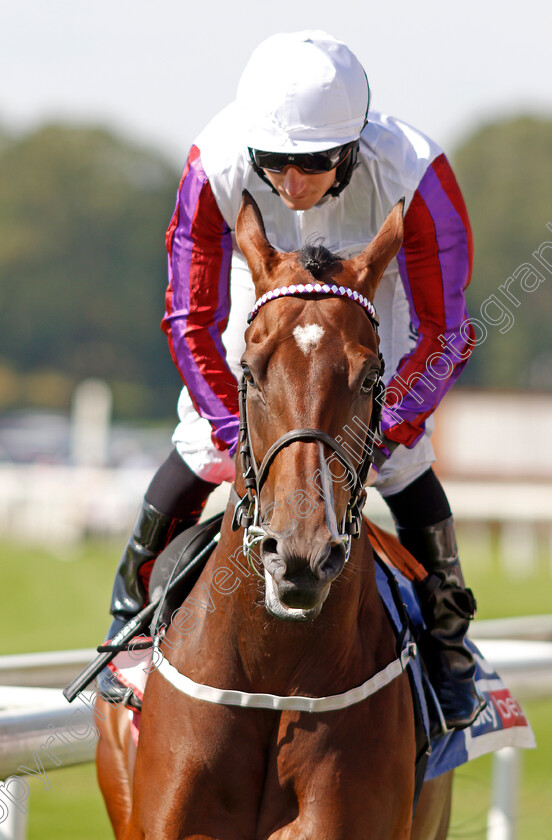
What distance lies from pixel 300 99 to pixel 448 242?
2.02ft

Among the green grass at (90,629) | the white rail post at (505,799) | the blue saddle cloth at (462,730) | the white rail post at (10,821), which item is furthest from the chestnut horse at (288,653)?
the green grass at (90,629)

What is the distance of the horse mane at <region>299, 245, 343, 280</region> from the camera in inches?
110

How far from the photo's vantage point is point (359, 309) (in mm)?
2754

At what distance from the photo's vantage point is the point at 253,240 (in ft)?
9.46

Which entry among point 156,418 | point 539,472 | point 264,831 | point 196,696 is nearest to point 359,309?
point 196,696

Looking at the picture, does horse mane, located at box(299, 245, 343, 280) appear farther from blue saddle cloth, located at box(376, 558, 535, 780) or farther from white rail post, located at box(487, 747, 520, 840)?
white rail post, located at box(487, 747, 520, 840)

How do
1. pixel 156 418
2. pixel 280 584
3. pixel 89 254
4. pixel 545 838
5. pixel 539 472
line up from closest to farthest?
pixel 280 584, pixel 545 838, pixel 539 472, pixel 156 418, pixel 89 254

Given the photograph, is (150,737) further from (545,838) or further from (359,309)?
(545,838)

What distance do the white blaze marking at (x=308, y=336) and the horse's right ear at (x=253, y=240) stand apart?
264 mm

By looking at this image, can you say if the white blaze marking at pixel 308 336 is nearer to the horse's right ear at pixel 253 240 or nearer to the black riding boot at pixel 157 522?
the horse's right ear at pixel 253 240

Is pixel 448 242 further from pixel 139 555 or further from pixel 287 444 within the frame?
pixel 139 555

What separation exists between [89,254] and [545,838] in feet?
196

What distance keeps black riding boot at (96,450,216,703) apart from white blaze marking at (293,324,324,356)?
3.43ft

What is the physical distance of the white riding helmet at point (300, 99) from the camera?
10.1 feet
